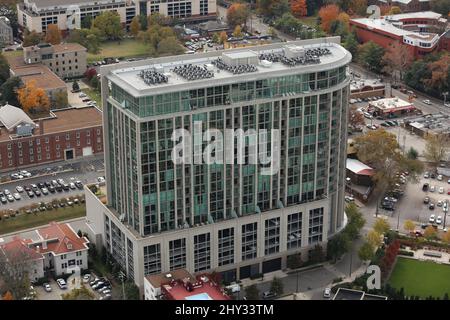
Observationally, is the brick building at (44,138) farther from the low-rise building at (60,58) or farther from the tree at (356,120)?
the tree at (356,120)

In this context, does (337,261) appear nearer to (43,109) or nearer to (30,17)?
(43,109)

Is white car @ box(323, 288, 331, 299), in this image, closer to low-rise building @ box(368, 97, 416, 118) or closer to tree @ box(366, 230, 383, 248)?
tree @ box(366, 230, 383, 248)

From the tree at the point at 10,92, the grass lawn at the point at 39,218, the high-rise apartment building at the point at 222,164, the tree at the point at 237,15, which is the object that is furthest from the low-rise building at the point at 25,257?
the tree at the point at 237,15

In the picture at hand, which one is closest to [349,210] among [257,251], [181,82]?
[257,251]

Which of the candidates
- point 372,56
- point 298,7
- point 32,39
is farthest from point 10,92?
point 298,7

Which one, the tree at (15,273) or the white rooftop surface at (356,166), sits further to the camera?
the white rooftop surface at (356,166)

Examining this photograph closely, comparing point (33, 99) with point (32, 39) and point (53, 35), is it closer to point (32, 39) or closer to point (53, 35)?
point (32, 39)
